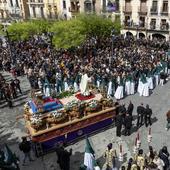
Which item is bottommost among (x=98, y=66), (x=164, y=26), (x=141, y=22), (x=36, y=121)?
(x=98, y=66)

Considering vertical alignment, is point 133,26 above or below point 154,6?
below

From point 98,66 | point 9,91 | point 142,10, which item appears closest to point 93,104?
point 9,91

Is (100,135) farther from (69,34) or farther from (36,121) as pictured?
(69,34)

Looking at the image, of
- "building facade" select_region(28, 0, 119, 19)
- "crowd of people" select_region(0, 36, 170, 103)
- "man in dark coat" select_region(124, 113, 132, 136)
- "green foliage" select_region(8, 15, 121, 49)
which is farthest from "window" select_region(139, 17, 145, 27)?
"man in dark coat" select_region(124, 113, 132, 136)

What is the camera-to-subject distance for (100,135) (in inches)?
661

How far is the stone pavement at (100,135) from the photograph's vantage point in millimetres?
14945

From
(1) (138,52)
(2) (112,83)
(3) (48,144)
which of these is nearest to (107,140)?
(3) (48,144)

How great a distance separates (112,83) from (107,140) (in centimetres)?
610

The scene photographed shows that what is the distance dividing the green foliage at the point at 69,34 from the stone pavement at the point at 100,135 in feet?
38.8

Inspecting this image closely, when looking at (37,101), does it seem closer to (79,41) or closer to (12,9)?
(79,41)

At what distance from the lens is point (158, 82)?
77.2ft

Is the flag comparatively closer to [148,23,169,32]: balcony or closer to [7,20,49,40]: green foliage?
[7,20,49,40]: green foliage

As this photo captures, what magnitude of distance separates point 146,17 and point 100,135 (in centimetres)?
2975

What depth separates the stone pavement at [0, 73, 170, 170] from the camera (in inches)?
588
